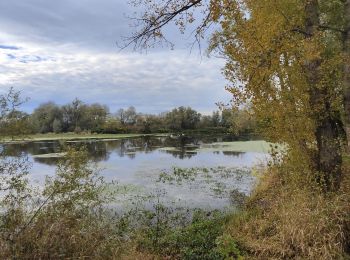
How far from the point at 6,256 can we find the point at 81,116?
86705 mm

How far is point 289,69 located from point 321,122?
1.59 meters

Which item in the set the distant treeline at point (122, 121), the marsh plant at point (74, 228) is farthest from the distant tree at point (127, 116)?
the marsh plant at point (74, 228)

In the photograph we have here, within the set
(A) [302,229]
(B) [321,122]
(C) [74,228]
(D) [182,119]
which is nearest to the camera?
(C) [74,228]

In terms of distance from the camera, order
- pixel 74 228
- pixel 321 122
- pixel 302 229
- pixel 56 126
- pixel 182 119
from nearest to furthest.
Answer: pixel 74 228 < pixel 302 229 < pixel 321 122 < pixel 56 126 < pixel 182 119

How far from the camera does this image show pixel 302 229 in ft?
24.8

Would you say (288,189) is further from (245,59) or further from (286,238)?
(245,59)

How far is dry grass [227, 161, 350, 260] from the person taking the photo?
23.9ft

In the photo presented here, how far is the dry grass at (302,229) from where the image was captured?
7.29m

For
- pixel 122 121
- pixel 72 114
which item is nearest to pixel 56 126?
pixel 72 114

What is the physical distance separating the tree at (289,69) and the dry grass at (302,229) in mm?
873

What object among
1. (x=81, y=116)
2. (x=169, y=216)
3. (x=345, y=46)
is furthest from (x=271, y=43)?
(x=81, y=116)

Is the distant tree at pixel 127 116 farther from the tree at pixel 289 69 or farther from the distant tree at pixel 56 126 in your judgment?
the tree at pixel 289 69

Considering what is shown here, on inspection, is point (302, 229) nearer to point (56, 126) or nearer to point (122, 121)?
point (56, 126)

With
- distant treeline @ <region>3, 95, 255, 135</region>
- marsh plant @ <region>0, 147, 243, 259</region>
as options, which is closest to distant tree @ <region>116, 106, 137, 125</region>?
distant treeline @ <region>3, 95, 255, 135</region>
